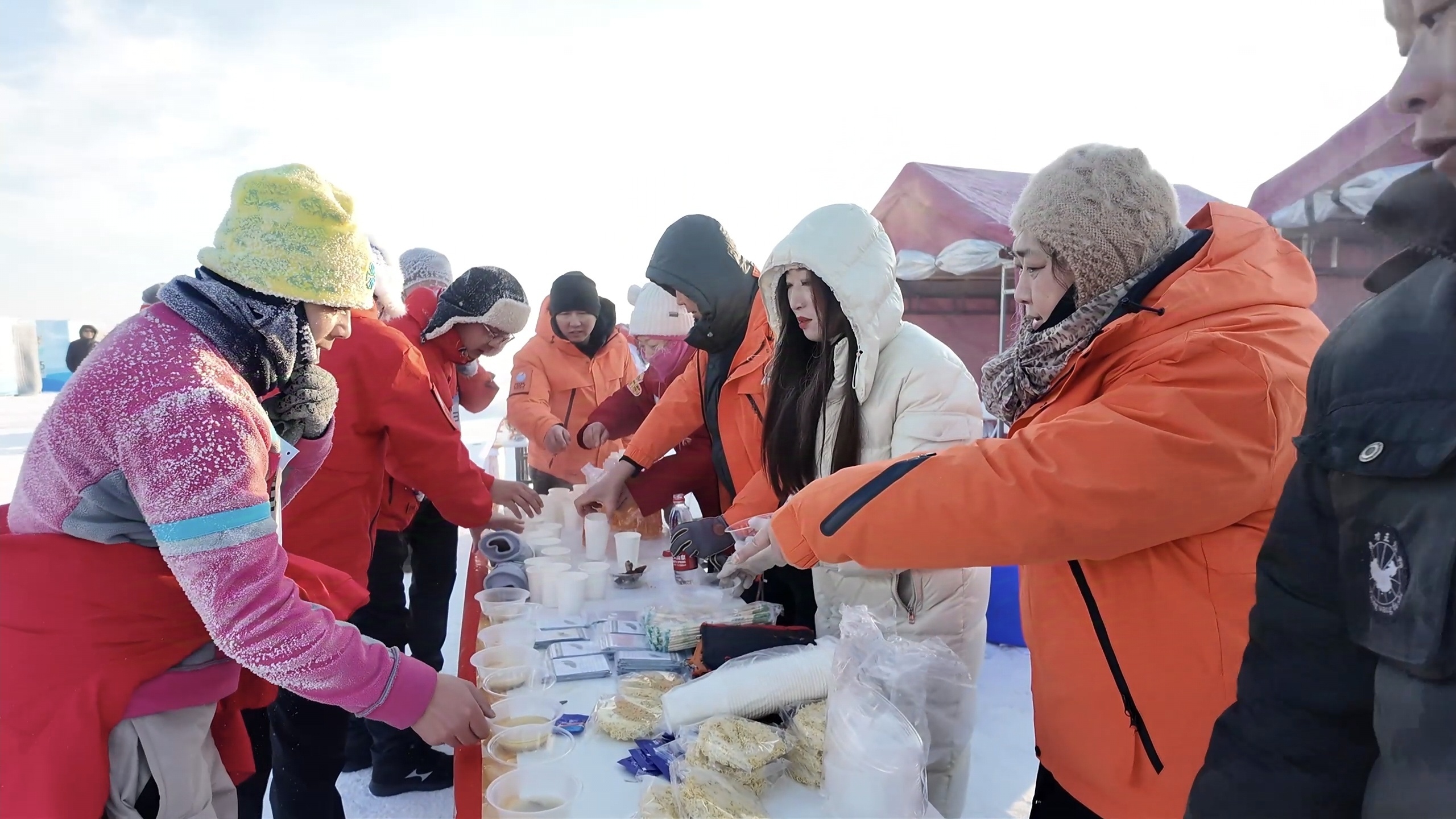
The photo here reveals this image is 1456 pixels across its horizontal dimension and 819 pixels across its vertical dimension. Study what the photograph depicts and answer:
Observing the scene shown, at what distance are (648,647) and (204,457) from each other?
3.65 ft

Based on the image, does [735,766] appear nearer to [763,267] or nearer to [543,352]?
[763,267]

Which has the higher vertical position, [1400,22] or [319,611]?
[1400,22]

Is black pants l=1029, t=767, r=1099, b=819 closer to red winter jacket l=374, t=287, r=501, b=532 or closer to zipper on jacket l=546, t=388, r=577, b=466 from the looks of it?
red winter jacket l=374, t=287, r=501, b=532

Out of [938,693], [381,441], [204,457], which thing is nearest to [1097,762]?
[938,693]

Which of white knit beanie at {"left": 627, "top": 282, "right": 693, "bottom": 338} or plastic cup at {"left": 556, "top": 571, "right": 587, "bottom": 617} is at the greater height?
white knit beanie at {"left": 627, "top": 282, "right": 693, "bottom": 338}

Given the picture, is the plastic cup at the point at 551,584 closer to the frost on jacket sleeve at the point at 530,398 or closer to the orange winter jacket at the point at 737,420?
the orange winter jacket at the point at 737,420

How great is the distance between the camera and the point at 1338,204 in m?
4.91

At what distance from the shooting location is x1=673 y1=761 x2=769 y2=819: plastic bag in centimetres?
118

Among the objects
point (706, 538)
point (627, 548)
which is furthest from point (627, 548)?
point (706, 538)

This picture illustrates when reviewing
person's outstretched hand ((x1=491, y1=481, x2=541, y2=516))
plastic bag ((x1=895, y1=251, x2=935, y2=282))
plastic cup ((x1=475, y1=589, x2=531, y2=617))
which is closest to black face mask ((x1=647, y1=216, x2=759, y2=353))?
person's outstretched hand ((x1=491, y1=481, x2=541, y2=516))

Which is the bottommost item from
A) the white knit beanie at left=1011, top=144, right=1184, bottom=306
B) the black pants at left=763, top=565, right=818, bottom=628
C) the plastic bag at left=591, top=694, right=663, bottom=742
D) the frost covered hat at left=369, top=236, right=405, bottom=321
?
the black pants at left=763, top=565, right=818, bottom=628

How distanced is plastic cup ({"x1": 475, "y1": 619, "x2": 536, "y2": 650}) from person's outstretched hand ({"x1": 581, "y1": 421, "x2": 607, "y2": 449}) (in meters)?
2.01

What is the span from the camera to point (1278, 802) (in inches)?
31.1

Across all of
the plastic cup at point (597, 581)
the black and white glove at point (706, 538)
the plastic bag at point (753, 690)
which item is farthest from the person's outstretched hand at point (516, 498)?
the plastic bag at point (753, 690)
